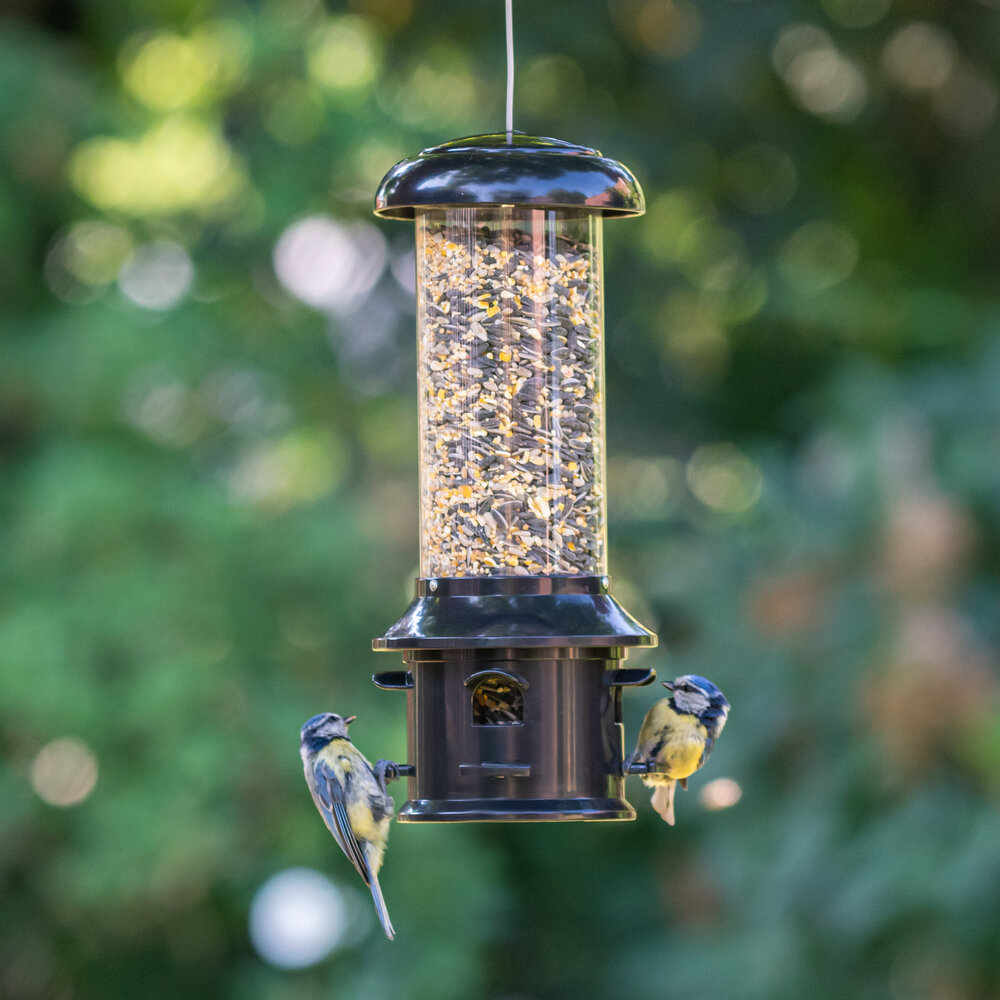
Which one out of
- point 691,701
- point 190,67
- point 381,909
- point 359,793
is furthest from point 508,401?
point 190,67

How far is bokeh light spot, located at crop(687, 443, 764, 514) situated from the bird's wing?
305 inches

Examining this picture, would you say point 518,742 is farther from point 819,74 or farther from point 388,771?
point 819,74

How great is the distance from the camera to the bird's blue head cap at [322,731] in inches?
172

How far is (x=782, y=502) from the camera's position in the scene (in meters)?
9.88

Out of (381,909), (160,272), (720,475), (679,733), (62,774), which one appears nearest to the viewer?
(381,909)

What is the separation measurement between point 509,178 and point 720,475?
8.23 meters

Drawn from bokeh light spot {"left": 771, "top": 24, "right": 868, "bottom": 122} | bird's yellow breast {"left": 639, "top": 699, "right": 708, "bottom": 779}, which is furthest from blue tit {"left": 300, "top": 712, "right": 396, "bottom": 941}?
bokeh light spot {"left": 771, "top": 24, "right": 868, "bottom": 122}

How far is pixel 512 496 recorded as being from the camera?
445cm

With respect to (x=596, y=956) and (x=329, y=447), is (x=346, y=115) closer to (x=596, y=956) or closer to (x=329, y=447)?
(x=329, y=447)

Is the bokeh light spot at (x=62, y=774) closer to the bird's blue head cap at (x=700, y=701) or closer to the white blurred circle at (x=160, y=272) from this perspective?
the white blurred circle at (x=160, y=272)

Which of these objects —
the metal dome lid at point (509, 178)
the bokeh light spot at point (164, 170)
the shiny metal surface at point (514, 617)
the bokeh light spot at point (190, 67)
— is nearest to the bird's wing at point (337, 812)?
the shiny metal surface at point (514, 617)

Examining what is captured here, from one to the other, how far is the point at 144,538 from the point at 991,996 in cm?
456

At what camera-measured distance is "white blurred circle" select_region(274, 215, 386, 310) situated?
36.8ft

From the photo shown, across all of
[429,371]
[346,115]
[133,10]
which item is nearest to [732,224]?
[346,115]
